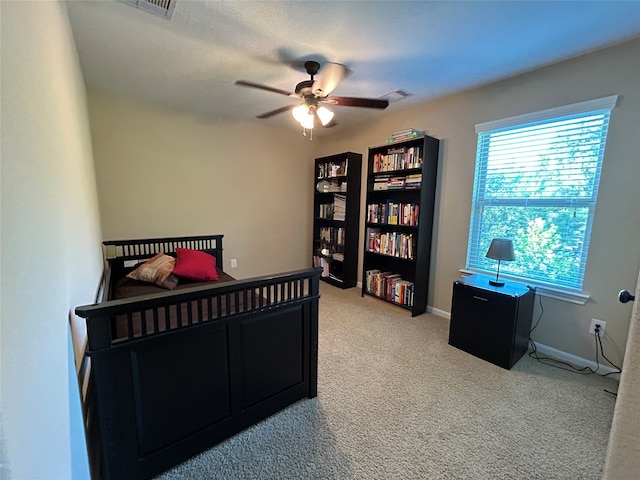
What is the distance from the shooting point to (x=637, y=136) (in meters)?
1.88

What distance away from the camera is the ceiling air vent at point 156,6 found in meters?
1.58

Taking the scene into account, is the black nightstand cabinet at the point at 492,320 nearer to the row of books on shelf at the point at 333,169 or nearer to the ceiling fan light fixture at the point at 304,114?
the ceiling fan light fixture at the point at 304,114

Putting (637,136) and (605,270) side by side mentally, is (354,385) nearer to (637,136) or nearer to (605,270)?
(605,270)

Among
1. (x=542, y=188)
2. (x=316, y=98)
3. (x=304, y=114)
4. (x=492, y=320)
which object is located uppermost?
(x=316, y=98)

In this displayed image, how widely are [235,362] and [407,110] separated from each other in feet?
10.7

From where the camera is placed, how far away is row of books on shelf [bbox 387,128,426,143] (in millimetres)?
2988

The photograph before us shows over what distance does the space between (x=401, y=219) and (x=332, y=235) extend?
124 centimetres

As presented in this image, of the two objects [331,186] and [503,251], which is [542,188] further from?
[331,186]

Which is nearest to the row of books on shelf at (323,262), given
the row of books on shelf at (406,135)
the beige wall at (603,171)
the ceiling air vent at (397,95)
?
the beige wall at (603,171)

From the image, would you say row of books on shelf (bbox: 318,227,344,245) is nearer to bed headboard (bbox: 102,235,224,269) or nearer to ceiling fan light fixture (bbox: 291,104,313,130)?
bed headboard (bbox: 102,235,224,269)

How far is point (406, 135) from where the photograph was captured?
3.07 meters

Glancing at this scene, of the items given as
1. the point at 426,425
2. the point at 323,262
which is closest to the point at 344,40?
the point at 426,425

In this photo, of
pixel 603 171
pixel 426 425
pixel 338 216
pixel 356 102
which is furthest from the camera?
pixel 338 216

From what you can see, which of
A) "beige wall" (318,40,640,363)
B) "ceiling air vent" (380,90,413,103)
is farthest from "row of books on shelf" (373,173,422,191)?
"ceiling air vent" (380,90,413,103)
